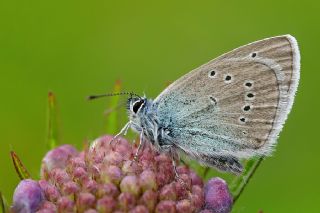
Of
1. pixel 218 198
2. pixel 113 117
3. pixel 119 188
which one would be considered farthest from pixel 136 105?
pixel 218 198

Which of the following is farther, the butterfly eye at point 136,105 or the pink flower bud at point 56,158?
the butterfly eye at point 136,105

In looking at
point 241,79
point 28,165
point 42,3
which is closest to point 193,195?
point 241,79

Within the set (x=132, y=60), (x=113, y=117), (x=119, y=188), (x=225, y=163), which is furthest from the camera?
(x=132, y=60)

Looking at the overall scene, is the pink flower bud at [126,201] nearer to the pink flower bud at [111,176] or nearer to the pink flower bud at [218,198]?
the pink flower bud at [111,176]

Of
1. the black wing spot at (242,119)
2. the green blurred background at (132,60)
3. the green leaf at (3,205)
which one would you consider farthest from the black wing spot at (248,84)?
the green blurred background at (132,60)

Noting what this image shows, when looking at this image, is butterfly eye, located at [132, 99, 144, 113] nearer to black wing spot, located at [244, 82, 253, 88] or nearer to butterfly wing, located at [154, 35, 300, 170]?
butterfly wing, located at [154, 35, 300, 170]

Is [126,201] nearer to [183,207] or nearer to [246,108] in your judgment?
[183,207]
